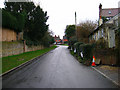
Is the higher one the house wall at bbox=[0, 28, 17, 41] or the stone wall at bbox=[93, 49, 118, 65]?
the house wall at bbox=[0, 28, 17, 41]

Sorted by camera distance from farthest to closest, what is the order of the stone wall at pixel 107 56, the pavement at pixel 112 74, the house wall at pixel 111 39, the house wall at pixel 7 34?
the house wall at pixel 7 34 → the house wall at pixel 111 39 → the stone wall at pixel 107 56 → the pavement at pixel 112 74

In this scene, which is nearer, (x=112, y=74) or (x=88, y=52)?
(x=112, y=74)

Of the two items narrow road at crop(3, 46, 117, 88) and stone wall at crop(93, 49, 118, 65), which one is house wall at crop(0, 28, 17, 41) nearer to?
narrow road at crop(3, 46, 117, 88)

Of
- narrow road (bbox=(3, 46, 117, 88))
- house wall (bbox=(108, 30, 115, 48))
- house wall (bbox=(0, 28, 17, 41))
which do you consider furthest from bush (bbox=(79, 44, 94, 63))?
house wall (bbox=(0, 28, 17, 41))

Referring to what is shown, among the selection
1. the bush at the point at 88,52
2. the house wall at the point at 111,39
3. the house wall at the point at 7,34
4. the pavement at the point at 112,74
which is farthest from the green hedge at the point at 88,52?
the house wall at the point at 7,34

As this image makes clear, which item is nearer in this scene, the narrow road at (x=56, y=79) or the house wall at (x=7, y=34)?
the narrow road at (x=56, y=79)

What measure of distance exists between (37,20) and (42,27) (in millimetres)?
2154

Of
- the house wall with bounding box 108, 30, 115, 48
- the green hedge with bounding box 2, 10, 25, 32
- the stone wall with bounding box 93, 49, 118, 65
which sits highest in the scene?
the green hedge with bounding box 2, 10, 25, 32

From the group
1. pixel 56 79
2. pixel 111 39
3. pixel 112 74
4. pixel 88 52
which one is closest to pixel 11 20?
pixel 88 52

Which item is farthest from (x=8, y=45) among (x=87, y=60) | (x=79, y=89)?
(x=79, y=89)

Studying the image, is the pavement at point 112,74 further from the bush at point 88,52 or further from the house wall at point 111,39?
the house wall at point 111,39

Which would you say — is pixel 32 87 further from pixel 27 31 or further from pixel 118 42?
pixel 27 31

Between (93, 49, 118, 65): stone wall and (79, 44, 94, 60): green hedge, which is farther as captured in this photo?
(79, 44, 94, 60): green hedge

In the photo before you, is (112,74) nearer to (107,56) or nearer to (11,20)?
(107,56)
